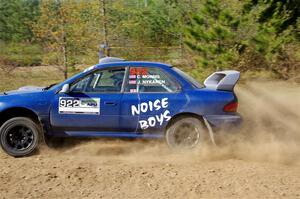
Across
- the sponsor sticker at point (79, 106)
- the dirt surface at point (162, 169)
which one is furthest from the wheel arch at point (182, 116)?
the sponsor sticker at point (79, 106)

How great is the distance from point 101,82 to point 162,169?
6.19 ft

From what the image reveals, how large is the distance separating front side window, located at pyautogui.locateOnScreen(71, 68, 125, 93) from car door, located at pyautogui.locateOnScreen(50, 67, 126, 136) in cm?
2

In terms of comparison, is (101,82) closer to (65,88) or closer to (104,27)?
(65,88)

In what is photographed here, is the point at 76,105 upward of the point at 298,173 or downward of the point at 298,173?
upward

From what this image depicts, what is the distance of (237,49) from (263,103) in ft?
23.0

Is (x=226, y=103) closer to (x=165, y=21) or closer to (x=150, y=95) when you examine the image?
(x=150, y=95)

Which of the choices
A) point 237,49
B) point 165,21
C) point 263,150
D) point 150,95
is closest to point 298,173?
point 263,150

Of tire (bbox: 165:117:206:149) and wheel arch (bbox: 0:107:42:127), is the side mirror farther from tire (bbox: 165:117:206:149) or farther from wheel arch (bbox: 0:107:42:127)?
tire (bbox: 165:117:206:149)

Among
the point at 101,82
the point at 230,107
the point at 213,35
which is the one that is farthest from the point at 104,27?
the point at 230,107

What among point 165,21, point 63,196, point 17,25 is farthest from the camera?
point 17,25

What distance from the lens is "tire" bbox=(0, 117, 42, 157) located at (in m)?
7.58

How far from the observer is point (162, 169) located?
6.71m

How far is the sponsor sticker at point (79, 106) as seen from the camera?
760cm

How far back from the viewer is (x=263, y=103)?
34.7ft
